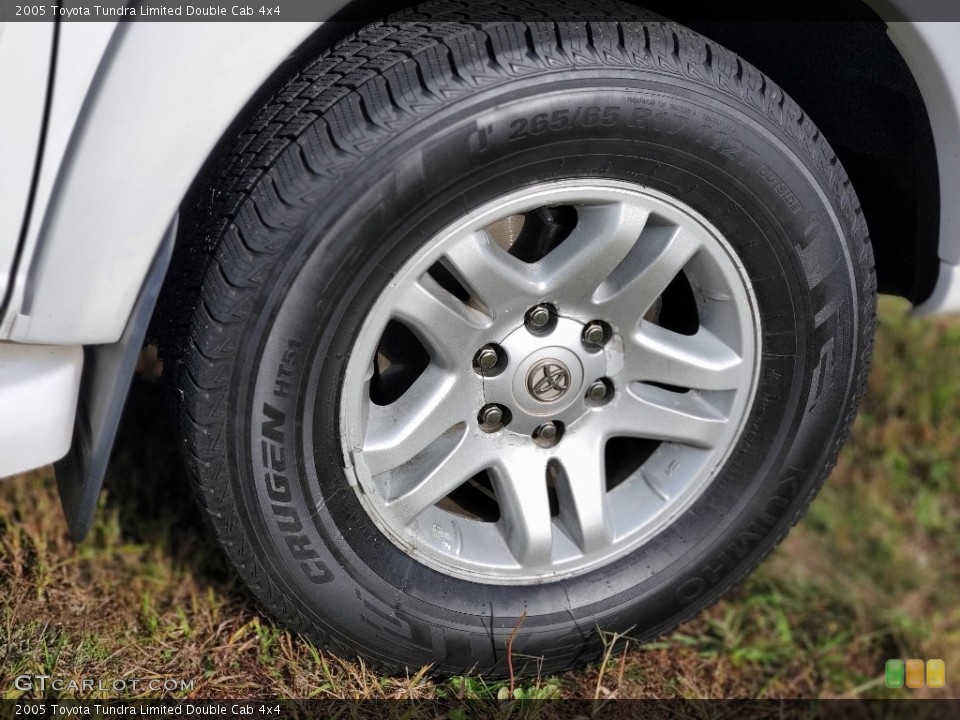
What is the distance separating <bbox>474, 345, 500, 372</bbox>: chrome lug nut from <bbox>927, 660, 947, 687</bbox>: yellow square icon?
1742 mm

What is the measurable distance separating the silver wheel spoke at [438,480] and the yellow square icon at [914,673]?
1.56 meters

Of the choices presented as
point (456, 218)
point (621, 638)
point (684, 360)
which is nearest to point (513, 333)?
point (456, 218)

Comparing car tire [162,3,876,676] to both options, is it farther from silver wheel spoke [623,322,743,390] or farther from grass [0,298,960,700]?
grass [0,298,960,700]

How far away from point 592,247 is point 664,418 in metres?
0.42

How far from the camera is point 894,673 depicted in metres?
2.53

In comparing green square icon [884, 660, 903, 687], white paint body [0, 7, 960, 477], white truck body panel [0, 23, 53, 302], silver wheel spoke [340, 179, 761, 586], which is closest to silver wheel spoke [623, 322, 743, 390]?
silver wheel spoke [340, 179, 761, 586]

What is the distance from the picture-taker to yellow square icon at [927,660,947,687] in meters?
2.60

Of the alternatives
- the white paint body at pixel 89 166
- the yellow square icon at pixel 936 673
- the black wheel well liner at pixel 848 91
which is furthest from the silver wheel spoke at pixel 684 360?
the yellow square icon at pixel 936 673

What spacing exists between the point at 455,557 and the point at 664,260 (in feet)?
2.30

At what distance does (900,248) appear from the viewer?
82.3 inches

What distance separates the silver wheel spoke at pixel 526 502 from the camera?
1.83 m

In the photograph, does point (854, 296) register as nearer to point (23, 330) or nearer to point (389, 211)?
point (389, 211)

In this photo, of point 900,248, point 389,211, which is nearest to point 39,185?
point 389,211

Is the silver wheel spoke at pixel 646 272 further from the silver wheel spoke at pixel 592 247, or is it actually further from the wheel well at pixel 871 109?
the wheel well at pixel 871 109
